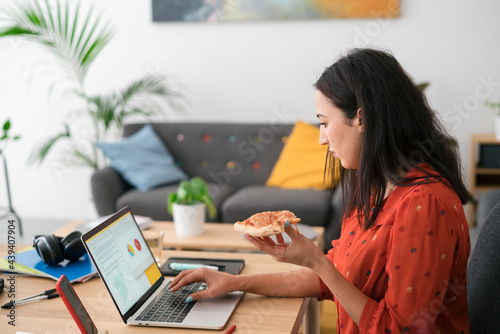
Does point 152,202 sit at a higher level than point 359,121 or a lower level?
lower

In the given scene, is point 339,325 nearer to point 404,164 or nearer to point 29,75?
point 404,164

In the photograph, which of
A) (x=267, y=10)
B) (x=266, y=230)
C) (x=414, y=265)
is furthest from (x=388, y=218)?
(x=267, y=10)

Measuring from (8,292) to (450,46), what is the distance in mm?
3351

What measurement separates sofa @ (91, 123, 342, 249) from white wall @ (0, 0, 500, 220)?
0.39 metres

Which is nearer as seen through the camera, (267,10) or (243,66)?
(267,10)

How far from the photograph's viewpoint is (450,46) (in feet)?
12.5

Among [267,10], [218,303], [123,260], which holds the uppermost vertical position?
[267,10]

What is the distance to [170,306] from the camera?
1.27 metres

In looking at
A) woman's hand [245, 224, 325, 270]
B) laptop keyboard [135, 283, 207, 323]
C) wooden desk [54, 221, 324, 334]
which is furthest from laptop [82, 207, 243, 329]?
wooden desk [54, 221, 324, 334]

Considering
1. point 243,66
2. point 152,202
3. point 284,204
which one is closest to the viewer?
point 284,204

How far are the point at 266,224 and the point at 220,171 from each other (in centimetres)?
259

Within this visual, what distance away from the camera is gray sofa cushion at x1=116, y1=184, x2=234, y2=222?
3.27 m

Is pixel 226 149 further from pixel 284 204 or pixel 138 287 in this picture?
pixel 138 287

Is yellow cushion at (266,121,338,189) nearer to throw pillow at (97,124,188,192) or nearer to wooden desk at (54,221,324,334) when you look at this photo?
throw pillow at (97,124,188,192)
